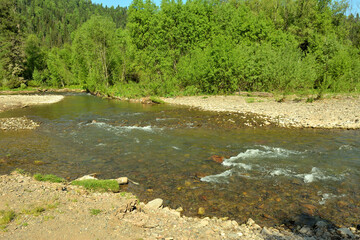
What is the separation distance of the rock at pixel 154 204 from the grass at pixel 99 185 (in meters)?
1.49

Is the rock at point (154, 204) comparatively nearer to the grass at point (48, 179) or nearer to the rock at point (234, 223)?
the rock at point (234, 223)

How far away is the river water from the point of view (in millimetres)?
7656

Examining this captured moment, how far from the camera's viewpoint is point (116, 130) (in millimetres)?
17766

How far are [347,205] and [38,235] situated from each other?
834 centimetres

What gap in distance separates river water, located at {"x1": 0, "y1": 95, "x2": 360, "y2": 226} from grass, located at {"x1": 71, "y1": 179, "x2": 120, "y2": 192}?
1.54ft

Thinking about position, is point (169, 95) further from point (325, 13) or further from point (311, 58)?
point (325, 13)

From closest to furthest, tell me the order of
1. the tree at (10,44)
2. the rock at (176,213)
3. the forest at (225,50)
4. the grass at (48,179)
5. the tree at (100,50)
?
1. the rock at (176,213)
2. the grass at (48,179)
3. the forest at (225,50)
4. the tree at (100,50)
5. the tree at (10,44)

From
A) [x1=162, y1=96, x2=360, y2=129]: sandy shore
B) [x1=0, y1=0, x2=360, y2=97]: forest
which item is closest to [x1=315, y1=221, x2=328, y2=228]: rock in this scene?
[x1=162, y1=96, x2=360, y2=129]: sandy shore

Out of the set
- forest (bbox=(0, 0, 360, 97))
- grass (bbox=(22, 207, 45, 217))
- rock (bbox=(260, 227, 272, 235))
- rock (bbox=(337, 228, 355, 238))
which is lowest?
rock (bbox=(260, 227, 272, 235))

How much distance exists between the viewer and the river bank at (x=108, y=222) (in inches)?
220

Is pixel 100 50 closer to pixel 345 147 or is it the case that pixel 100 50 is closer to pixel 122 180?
pixel 122 180

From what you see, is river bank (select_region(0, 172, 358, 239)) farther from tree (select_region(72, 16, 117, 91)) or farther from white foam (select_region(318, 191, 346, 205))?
tree (select_region(72, 16, 117, 91))

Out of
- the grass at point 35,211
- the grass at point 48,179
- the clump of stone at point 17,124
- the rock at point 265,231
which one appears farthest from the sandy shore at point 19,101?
the rock at point 265,231

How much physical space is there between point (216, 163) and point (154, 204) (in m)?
4.33
